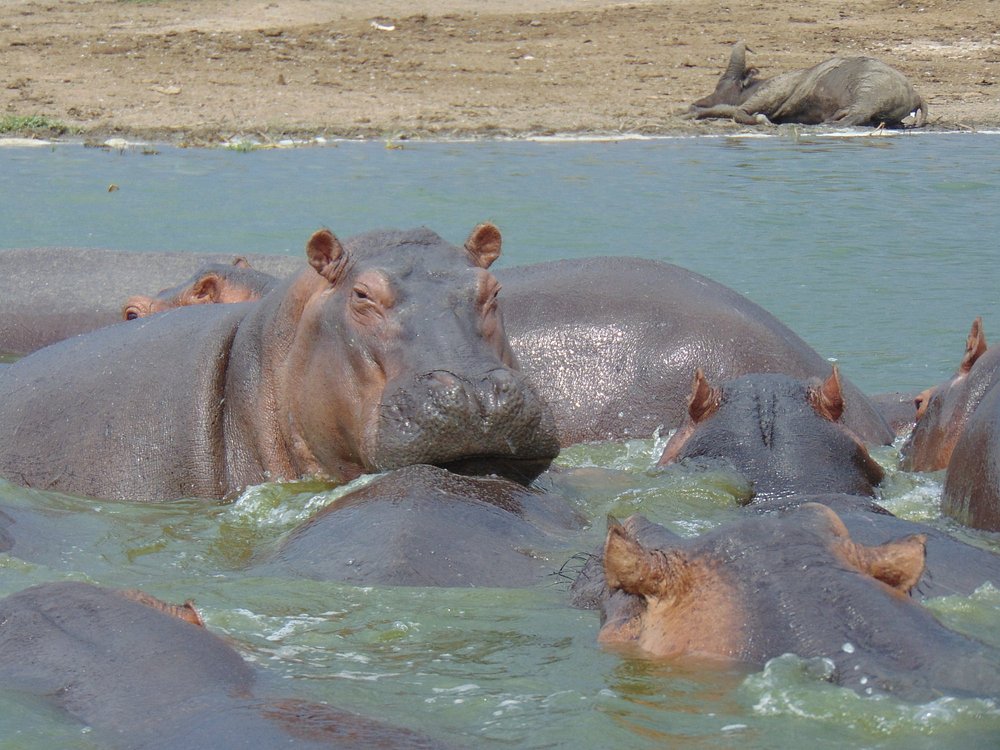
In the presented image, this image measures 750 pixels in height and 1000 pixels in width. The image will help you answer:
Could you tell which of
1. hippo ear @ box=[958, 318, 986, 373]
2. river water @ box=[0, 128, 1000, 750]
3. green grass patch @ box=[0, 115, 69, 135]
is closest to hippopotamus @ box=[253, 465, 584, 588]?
river water @ box=[0, 128, 1000, 750]

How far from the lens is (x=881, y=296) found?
11.7 m

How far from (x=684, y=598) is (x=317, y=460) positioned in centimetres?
283

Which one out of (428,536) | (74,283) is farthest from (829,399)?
(74,283)

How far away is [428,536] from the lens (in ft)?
14.6

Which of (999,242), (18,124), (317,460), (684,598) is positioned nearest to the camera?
(684,598)

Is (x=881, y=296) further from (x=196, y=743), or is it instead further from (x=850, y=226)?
(x=196, y=743)

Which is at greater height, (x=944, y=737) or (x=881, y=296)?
(x=944, y=737)

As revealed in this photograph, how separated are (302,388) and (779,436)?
5.48 feet

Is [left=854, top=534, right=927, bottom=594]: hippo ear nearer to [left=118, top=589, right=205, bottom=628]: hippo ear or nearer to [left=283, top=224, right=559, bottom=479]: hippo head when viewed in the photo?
[left=118, top=589, right=205, bottom=628]: hippo ear

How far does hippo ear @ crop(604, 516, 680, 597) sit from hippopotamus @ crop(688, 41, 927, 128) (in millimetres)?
17657

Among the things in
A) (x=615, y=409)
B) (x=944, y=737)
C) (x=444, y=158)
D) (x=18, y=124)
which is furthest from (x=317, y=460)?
(x=18, y=124)

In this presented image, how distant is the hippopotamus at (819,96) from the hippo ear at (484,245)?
14.8m

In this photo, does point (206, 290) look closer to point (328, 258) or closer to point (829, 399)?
point (328, 258)

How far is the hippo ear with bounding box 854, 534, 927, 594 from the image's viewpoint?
327 centimetres
